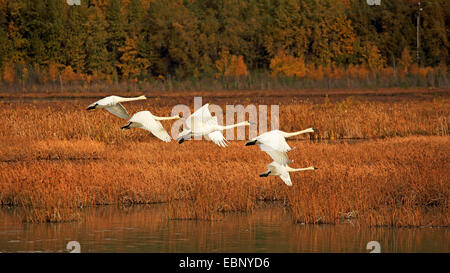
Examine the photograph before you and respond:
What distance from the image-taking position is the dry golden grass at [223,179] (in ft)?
53.0

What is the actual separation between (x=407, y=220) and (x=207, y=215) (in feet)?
12.6

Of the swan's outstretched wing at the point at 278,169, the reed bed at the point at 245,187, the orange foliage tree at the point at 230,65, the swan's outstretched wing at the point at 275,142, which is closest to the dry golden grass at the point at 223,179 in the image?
the reed bed at the point at 245,187

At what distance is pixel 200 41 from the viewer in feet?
299

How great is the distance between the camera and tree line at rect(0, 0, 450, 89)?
83.6 m

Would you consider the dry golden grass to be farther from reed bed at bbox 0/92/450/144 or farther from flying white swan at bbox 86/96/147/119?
flying white swan at bbox 86/96/147/119

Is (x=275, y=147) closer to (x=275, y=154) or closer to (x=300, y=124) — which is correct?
(x=275, y=154)

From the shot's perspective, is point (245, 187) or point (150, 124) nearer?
point (150, 124)

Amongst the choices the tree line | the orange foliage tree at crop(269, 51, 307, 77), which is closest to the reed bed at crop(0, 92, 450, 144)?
the orange foliage tree at crop(269, 51, 307, 77)

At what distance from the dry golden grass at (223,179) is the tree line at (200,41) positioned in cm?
5383

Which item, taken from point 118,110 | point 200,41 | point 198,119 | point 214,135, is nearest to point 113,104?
point 118,110

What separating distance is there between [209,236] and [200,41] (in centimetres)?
7745

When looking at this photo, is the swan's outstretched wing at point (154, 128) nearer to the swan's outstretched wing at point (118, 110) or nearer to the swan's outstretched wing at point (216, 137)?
the swan's outstretched wing at point (118, 110)

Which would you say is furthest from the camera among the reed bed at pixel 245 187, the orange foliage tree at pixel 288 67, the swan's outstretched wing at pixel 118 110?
the orange foliage tree at pixel 288 67

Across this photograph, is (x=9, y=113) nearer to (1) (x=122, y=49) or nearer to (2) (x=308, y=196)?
(2) (x=308, y=196)
